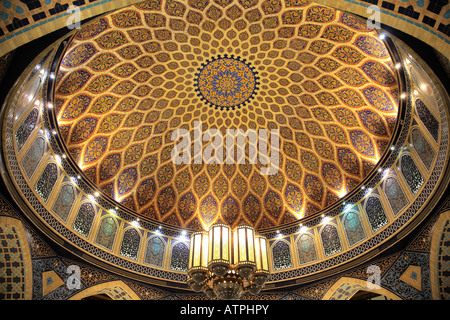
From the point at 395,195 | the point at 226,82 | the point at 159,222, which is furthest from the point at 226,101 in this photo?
the point at 395,195

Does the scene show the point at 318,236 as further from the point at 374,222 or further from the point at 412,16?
the point at 412,16

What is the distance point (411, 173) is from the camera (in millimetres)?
8328

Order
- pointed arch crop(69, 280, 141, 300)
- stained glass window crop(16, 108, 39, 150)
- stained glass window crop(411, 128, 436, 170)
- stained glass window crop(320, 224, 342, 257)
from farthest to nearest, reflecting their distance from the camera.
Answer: stained glass window crop(320, 224, 342, 257) → pointed arch crop(69, 280, 141, 300) → stained glass window crop(411, 128, 436, 170) → stained glass window crop(16, 108, 39, 150)

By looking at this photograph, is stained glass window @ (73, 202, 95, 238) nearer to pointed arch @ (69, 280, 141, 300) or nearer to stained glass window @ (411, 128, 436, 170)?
pointed arch @ (69, 280, 141, 300)

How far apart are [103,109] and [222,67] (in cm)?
383

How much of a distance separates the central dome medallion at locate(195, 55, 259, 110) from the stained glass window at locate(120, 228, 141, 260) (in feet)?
15.7

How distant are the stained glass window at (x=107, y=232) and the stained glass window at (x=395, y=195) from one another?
7.74 meters

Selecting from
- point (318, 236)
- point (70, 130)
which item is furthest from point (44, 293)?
point (318, 236)

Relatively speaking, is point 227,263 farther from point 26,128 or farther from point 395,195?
point 26,128

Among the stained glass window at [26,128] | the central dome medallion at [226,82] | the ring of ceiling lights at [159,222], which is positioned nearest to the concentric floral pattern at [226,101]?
the central dome medallion at [226,82]

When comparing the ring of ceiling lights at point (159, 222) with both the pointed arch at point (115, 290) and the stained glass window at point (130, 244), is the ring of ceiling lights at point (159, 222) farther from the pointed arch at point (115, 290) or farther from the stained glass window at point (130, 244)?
the pointed arch at point (115, 290)

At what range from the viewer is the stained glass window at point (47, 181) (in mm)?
8102

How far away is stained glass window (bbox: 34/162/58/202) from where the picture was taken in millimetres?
8102

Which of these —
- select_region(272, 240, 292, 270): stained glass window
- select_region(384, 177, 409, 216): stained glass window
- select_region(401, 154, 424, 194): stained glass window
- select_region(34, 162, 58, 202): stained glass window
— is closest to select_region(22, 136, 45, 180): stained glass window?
select_region(34, 162, 58, 202): stained glass window
